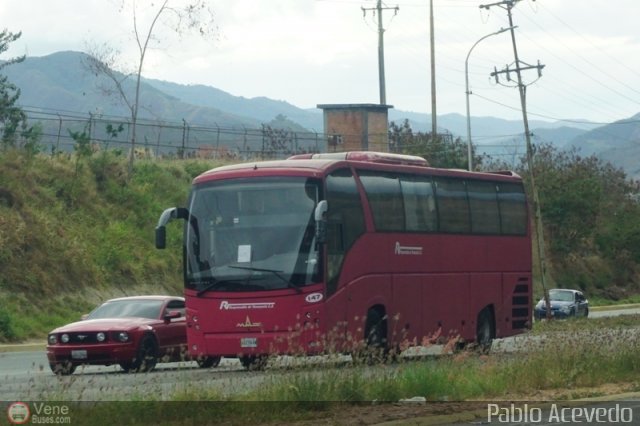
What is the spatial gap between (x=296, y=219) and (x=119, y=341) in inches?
160

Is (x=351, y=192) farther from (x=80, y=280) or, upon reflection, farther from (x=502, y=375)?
(x=80, y=280)

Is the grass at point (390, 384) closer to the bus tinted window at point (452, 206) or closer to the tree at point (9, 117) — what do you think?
the bus tinted window at point (452, 206)

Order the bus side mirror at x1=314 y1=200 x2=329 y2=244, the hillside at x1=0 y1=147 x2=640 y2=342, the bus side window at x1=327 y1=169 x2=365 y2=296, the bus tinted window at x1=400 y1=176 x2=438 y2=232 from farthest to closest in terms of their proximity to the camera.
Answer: the hillside at x1=0 y1=147 x2=640 y2=342
the bus tinted window at x1=400 y1=176 x2=438 y2=232
the bus side window at x1=327 y1=169 x2=365 y2=296
the bus side mirror at x1=314 y1=200 x2=329 y2=244

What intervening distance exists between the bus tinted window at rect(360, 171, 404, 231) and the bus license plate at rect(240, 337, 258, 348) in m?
3.72

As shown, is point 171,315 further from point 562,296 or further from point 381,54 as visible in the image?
point 381,54

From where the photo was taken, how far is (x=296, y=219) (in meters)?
23.0

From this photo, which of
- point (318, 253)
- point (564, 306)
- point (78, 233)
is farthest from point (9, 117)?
point (318, 253)

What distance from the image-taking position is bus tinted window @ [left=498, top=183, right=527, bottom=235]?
29862mm

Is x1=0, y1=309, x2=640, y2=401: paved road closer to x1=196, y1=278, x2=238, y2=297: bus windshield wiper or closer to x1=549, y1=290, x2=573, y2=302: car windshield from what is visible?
x1=196, y1=278, x2=238, y2=297: bus windshield wiper

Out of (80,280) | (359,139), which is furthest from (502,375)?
(359,139)

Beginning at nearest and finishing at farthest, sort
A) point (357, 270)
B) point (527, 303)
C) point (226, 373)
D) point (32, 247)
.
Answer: point (226, 373), point (357, 270), point (527, 303), point (32, 247)

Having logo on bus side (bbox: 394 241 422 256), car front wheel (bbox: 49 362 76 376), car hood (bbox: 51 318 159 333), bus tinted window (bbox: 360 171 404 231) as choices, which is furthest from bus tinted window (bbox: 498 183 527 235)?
car front wheel (bbox: 49 362 76 376)

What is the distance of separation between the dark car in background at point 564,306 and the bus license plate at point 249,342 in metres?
31.4

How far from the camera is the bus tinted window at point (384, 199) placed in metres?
24.8
